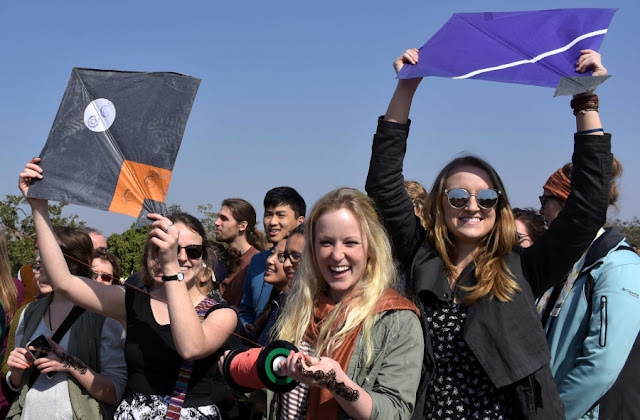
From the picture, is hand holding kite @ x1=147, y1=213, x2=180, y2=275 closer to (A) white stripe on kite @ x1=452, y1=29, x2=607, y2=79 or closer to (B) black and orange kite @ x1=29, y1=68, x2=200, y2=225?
(B) black and orange kite @ x1=29, y1=68, x2=200, y2=225

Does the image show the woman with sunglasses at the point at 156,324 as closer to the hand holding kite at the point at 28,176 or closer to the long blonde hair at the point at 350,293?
the hand holding kite at the point at 28,176

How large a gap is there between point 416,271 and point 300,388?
26.6 inches

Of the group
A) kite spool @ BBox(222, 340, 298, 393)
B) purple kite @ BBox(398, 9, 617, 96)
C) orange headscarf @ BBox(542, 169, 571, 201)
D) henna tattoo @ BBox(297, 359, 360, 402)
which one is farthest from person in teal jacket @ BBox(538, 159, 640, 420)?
kite spool @ BBox(222, 340, 298, 393)

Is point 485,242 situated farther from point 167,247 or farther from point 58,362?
point 58,362

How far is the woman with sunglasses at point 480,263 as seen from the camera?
2531mm

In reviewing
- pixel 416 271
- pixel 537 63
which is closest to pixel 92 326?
pixel 416 271

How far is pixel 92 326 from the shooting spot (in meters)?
4.07

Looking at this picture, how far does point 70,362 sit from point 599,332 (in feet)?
9.48

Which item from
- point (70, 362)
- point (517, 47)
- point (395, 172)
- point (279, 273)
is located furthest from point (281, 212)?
point (517, 47)

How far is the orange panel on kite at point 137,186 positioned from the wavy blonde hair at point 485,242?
1.42 metres

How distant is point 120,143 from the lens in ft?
11.8

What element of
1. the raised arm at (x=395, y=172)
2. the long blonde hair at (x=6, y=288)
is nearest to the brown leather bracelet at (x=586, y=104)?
the raised arm at (x=395, y=172)

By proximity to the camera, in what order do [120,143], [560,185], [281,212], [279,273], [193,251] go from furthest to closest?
[281,212] → [279,273] → [560,185] → [193,251] → [120,143]

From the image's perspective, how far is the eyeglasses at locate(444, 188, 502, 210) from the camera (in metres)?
2.75
